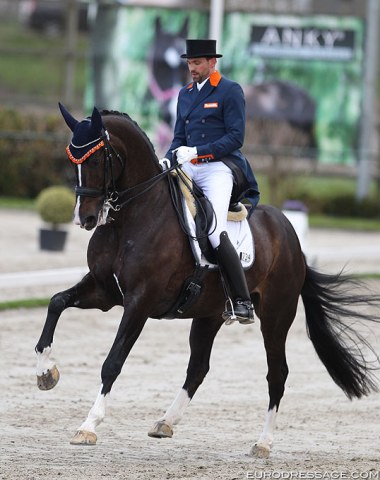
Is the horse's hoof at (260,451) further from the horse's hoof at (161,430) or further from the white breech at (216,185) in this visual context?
the white breech at (216,185)

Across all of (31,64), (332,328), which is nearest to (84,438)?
(332,328)

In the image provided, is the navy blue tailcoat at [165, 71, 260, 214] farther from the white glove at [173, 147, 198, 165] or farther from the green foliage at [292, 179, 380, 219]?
the green foliage at [292, 179, 380, 219]

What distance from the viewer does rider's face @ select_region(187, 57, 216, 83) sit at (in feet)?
24.2

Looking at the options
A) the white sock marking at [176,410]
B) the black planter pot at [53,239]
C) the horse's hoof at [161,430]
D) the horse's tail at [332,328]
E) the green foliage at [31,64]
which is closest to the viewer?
the horse's hoof at [161,430]

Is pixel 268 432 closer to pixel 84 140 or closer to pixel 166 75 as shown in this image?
pixel 84 140

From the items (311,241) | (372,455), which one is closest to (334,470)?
(372,455)

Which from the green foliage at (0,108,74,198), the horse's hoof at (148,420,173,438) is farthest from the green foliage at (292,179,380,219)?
the horse's hoof at (148,420,173,438)

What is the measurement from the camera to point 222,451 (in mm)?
7199

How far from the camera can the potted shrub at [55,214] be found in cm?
1752

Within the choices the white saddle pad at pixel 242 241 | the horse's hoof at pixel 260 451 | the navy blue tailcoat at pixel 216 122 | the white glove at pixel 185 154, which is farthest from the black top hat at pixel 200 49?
the horse's hoof at pixel 260 451

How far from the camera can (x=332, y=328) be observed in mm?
8195

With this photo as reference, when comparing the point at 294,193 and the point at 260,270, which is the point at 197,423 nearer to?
the point at 260,270

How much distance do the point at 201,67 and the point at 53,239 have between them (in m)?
10.8

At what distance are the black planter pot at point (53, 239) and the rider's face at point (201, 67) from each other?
35.0ft
